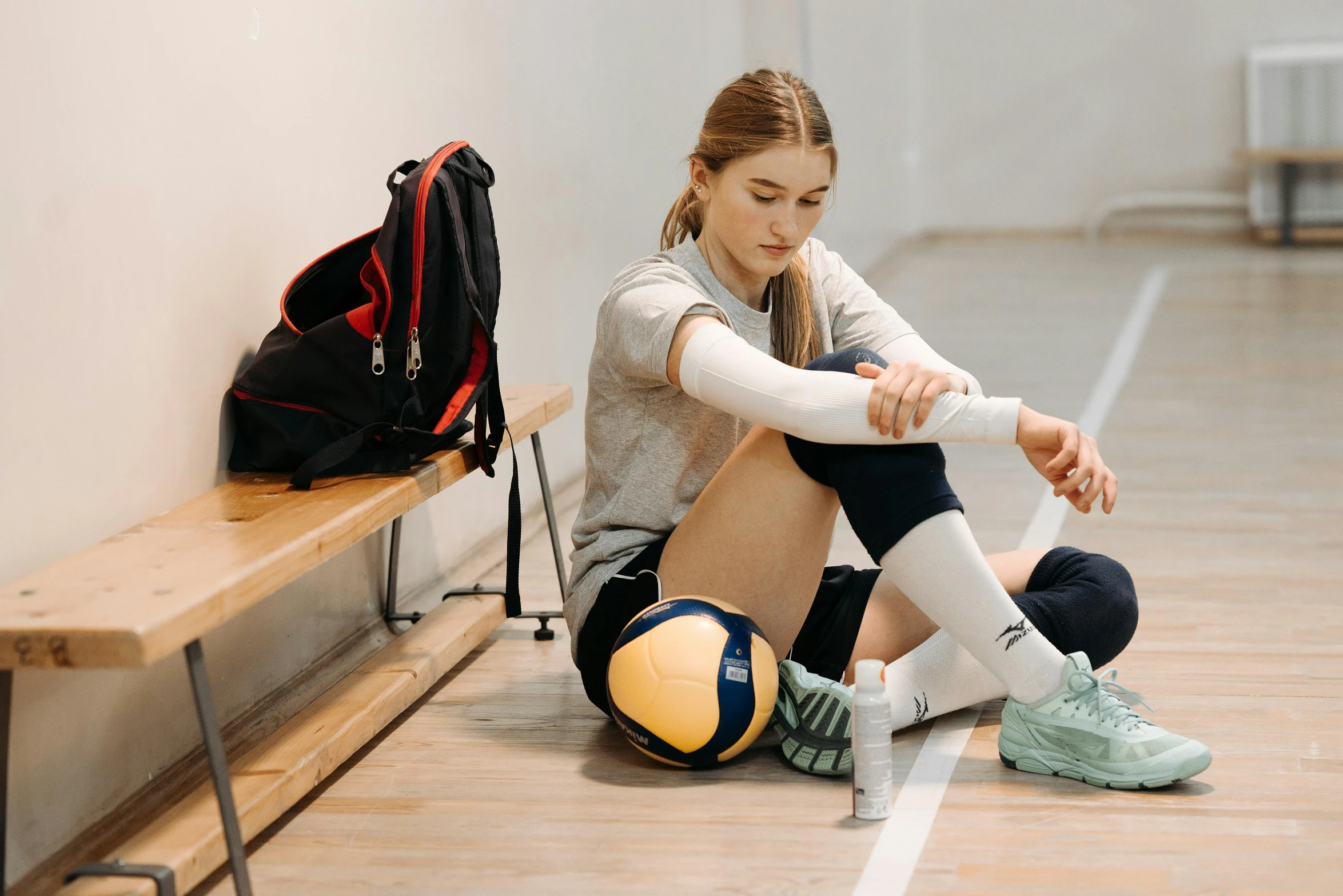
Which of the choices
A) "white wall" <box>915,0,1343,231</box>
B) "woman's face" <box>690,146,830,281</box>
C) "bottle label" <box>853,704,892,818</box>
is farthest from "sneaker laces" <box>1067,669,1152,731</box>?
"white wall" <box>915,0,1343,231</box>

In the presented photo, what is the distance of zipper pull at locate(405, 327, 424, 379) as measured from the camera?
2133 millimetres

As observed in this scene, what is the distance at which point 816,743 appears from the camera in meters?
2.00

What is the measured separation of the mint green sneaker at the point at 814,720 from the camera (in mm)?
1977

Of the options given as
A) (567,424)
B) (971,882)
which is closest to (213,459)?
(971,882)

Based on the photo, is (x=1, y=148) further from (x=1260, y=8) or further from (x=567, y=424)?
(x=1260, y=8)

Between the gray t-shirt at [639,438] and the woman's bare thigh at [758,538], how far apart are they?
81mm

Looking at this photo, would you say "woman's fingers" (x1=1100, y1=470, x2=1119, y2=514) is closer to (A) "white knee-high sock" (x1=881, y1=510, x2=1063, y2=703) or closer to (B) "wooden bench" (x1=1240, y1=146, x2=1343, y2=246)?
(A) "white knee-high sock" (x1=881, y1=510, x2=1063, y2=703)

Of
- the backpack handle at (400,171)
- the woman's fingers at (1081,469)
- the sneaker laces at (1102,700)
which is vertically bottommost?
the sneaker laces at (1102,700)

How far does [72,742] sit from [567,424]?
218cm

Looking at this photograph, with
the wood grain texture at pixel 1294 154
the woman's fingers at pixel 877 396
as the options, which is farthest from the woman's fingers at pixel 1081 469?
the wood grain texture at pixel 1294 154

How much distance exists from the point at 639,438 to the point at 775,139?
465mm

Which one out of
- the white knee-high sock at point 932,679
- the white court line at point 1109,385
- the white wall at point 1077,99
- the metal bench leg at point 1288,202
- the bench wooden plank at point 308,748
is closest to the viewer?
the bench wooden plank at point 308,748

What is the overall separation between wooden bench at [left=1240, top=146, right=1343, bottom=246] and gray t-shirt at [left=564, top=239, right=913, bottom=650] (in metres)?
7.07

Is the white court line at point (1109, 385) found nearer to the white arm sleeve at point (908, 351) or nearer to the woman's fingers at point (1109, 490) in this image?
the white arm sleeve at point (908, 351)
